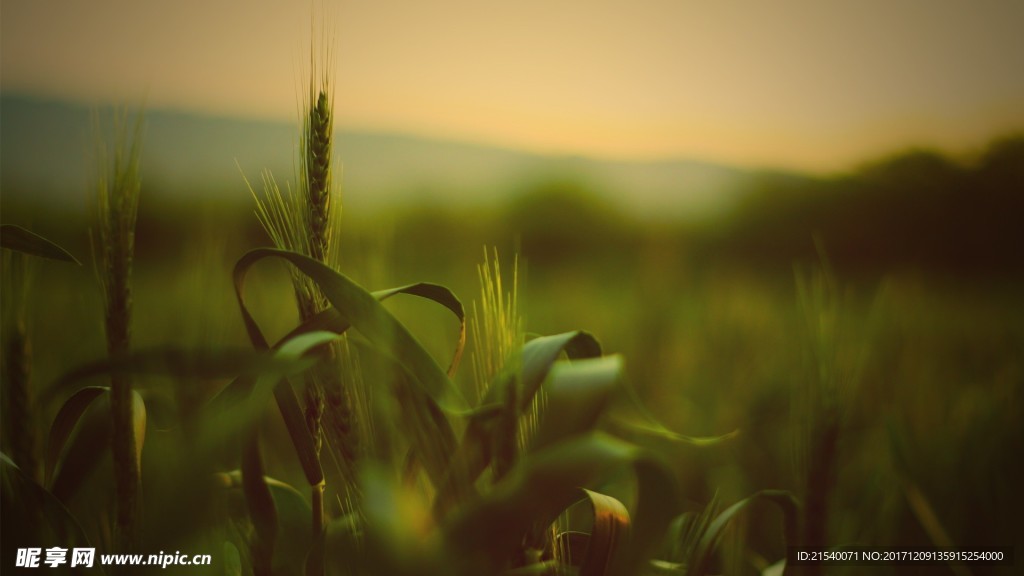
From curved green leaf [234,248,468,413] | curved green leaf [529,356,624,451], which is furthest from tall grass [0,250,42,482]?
curved green leaf [529,356,624,451]

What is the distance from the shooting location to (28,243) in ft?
1.11

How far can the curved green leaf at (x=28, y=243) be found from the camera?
0.33m

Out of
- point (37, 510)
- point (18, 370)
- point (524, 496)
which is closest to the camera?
point (524, 496)

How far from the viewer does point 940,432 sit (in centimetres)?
67

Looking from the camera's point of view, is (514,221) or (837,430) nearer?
(837,430)

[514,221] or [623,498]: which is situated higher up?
[514,221]

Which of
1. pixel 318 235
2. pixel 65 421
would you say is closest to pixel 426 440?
pixel 318 235

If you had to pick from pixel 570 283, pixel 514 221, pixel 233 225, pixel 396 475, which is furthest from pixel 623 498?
pixel 570 283

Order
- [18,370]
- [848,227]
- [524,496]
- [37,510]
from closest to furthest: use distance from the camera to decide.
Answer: [524,496]
[37,510]
[18,370]
[848,227]

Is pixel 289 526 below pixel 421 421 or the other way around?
below

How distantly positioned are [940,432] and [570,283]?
36.7 inches

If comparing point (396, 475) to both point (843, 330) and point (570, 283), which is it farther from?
point (570, 283)

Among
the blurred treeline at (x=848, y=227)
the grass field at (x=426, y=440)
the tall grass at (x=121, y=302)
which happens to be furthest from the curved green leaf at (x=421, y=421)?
the blurred treeline at (x=848, y=227)

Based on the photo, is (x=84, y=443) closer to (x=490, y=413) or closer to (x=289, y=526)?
(x=289, y=526)
